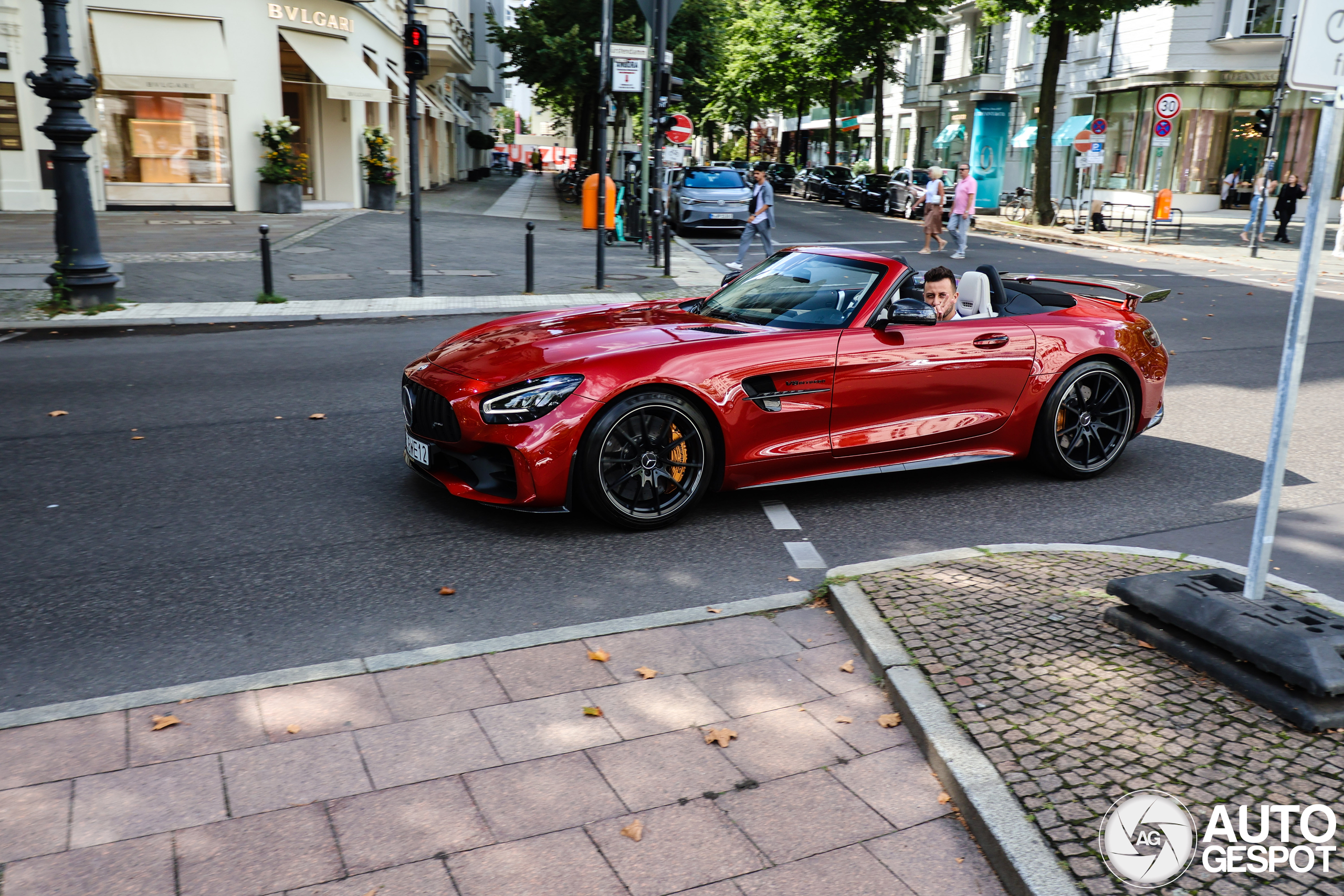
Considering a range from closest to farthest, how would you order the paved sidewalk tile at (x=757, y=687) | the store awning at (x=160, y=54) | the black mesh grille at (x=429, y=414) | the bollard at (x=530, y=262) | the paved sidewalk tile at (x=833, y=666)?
the paved sidewalk tile at (x=757, y=687), the paved sidewalk tile at (x=833, y=666), the black mesh grille at (x=429, y=414), the bollard at (x=530, y=262), the store awning at (x=160, y=54)

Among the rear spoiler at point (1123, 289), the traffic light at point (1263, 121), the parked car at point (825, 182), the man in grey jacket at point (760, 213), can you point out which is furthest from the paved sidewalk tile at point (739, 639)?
the parked car at point (825, 182)

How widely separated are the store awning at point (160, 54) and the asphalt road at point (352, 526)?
1828 centimetres

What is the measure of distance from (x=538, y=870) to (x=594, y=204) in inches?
907

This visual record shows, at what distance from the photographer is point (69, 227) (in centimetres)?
1268

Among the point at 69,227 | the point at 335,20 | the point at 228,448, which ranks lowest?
the point at 228,448

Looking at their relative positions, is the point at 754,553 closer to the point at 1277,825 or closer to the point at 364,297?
the point at 1277,825

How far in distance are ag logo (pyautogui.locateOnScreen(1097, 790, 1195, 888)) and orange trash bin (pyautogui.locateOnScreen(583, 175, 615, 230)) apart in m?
18.2

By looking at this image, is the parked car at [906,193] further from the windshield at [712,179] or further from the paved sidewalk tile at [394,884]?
the paved sidewalk tile at [394,884]

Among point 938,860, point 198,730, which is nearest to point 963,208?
point 938,860

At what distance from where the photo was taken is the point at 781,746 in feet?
11.5

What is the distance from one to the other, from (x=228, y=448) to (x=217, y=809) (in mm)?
4315

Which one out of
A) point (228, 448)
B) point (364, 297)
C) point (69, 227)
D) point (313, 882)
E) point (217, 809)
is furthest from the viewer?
point (364, 297)

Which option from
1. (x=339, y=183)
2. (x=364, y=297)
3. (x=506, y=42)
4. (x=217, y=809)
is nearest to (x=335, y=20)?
(x=339, y=183)

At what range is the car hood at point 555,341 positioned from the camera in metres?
5.32
